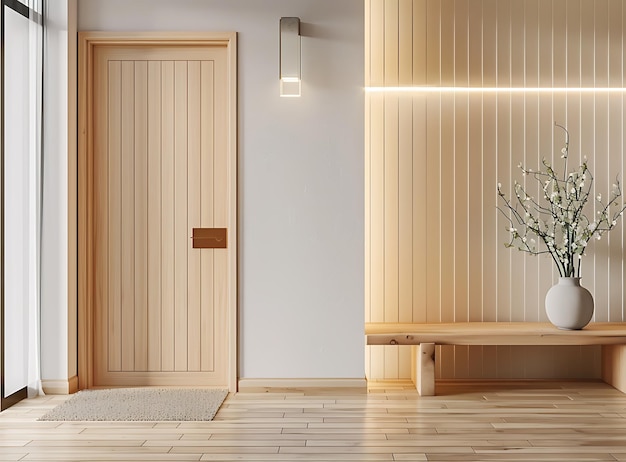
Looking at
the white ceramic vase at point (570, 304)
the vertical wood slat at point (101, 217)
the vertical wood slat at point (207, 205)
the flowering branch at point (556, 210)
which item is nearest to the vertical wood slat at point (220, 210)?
the vertical wood slat at point (207, 205)

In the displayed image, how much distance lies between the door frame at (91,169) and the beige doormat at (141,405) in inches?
9.5

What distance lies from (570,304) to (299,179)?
1807mm

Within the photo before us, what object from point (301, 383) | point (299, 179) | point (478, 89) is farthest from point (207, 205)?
point (478, 89)

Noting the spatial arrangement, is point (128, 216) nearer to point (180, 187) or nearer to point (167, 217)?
point (167, 217)

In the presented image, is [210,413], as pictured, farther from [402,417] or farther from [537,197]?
[537,197]

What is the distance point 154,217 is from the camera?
435 centimetres

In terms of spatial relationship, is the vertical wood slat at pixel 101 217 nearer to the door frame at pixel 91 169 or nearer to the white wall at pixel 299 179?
the door frame at pixel 91 169

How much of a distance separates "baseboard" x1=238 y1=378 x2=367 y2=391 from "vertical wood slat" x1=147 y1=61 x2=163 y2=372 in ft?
1.93

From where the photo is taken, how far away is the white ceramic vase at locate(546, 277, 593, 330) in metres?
4.18

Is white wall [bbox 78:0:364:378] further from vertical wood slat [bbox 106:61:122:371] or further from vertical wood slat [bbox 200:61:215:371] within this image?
vertical wood slat [bbox 106:61:122:371]

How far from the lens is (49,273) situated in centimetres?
418

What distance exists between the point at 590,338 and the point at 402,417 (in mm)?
1312

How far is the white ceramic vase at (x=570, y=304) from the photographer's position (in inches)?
165

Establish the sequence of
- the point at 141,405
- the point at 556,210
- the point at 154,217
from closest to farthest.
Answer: the point at 141,405
the point at 154,217
the point at 556,210
